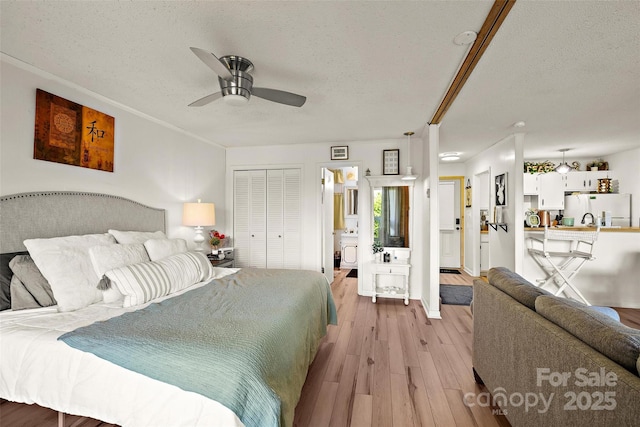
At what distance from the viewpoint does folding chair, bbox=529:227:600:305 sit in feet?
12.3

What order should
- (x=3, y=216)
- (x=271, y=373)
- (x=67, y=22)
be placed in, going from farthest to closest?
(x=3, y=216) → (x=67, y=22) → (x=271, y=373)

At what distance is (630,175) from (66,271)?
7.74 meters

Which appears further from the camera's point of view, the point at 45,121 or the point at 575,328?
the point at 45,121

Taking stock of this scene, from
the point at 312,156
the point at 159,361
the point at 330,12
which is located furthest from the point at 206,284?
the point at 312,156

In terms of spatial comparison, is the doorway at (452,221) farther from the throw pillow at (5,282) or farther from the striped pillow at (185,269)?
the throw pillow at (5,282)


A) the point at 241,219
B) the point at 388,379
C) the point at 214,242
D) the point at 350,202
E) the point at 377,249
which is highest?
the point at 350,202

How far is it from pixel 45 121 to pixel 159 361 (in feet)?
7.61

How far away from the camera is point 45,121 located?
7.54 feet

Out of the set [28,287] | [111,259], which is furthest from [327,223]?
[28,287]

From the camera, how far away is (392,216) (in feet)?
14.3

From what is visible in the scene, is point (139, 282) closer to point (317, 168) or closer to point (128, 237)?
point (128, 237)

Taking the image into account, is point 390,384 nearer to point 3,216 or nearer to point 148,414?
point 148,414

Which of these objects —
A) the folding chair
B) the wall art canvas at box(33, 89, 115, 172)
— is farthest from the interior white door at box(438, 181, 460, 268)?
the wall art canvas at box(33, 89, 115, 172)

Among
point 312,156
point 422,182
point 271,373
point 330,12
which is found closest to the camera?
point 271,373
